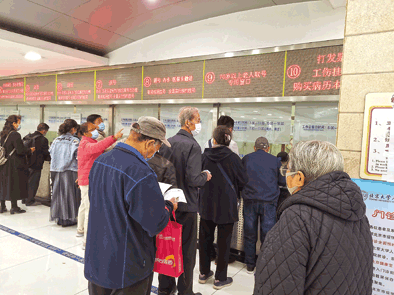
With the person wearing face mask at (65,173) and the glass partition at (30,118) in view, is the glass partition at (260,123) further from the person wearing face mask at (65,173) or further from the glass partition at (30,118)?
the glass partition at (30,118)

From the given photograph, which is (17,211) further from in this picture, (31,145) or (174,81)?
(174,81)

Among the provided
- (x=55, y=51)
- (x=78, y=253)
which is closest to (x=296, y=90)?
(x=78, y=253)

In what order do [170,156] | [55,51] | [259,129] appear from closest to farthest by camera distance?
[170,156]
[259,129]
[55,51]

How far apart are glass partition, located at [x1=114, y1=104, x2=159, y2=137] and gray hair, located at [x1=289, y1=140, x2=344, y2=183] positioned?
374cm

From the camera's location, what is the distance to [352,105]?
156 cm

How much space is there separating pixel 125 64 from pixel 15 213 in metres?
3.08

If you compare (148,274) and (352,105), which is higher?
(352,105)

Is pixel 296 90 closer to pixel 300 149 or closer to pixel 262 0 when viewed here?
pixel 262 0

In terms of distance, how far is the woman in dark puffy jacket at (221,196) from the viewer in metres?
2.62

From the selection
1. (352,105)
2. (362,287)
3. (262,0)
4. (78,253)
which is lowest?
(78,253)

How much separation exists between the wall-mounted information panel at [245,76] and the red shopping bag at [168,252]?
2.45 meters

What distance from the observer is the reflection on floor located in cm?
264

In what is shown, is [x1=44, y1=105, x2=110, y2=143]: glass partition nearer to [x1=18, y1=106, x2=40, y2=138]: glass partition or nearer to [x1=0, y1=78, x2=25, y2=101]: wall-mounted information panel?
[x1=18, y1=106, x2=40, y2=138]: glass partition

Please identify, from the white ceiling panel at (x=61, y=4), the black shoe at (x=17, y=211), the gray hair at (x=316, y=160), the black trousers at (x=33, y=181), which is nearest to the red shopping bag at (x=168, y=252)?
the gray hair at (x=316, y=160)
